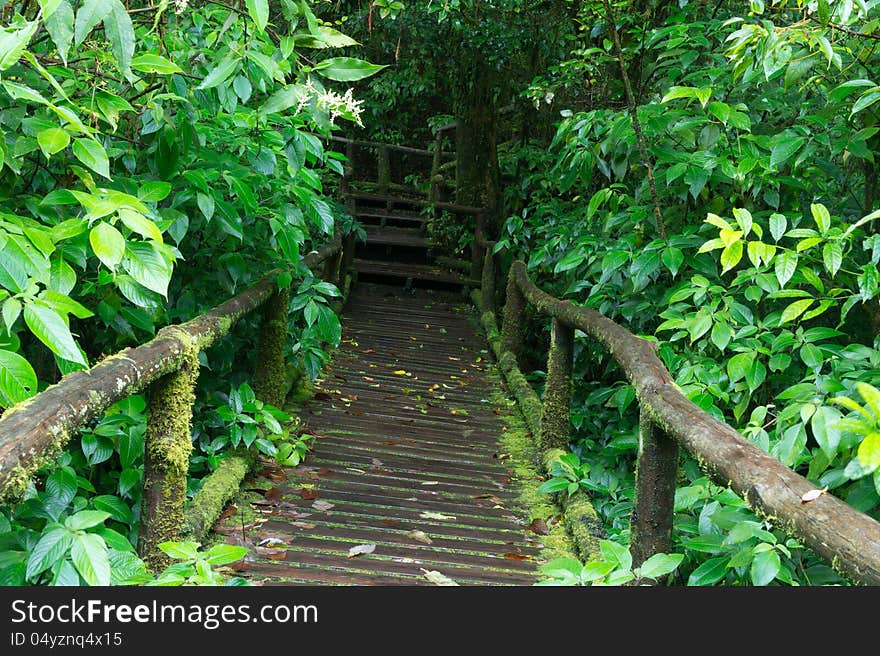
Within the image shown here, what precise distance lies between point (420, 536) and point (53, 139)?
222cm

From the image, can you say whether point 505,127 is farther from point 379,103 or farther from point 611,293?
point 611,293

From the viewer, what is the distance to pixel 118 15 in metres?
2.27

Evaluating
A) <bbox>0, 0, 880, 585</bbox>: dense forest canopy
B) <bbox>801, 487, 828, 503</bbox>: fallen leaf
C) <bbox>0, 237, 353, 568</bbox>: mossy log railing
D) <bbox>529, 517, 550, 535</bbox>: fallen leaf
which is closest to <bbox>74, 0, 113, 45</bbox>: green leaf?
<bbox>0, 0, 880, 585</bbox>: dense forest canopy

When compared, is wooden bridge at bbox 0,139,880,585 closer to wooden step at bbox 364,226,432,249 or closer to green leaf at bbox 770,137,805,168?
green leaf at bbox 770,137,805,168

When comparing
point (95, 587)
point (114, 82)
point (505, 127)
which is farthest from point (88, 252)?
point (505, 127)

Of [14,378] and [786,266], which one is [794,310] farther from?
[14,378]

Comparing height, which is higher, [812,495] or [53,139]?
[53,139]

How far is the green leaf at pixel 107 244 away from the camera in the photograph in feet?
7.18

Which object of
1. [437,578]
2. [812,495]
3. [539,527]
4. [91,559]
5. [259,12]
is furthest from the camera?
[539,527]

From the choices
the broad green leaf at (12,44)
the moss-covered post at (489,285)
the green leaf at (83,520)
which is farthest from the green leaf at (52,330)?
the moss-covered post at (489,285)

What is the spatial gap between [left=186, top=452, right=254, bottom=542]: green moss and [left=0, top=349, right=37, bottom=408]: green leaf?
1.36m

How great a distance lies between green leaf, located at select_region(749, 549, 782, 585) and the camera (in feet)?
6.75

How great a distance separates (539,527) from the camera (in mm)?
4047

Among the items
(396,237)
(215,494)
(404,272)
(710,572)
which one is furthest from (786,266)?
(396,237)
